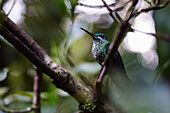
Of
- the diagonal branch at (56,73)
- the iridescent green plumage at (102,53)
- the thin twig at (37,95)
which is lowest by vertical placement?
the diagonal branch at (56,73)

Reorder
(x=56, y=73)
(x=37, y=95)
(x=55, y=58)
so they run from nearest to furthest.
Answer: (x=56, y=73) → (x=37, y=95) → (x=55, y=58)

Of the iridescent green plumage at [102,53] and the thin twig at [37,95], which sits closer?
the thin twig at [37,95]

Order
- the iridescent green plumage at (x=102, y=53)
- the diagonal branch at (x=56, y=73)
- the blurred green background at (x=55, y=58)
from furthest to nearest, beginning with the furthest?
the iridescent green plumage at (x=102, y=53) → the blurred green background at (x=55, y=58) → the diagonal branch at (x=56, y=73)

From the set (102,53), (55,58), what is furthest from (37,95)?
(102,53)

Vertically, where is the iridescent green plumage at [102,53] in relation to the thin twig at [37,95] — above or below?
above

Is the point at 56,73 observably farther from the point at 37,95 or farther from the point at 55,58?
the point at 55,58

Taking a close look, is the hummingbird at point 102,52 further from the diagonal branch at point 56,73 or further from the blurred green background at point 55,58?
the diagonal branch at point 56,73

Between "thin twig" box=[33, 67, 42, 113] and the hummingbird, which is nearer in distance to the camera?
"thin twig" box=[33, 67, 42, 113]

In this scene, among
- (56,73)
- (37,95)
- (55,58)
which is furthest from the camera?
(55,58)

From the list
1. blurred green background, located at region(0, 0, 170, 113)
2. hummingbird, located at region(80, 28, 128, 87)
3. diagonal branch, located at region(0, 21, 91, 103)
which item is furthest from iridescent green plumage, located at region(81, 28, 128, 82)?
diagonal branch, located at region(0, 21, 91, 103)

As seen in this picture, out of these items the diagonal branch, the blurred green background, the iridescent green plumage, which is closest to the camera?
the diagonal branch

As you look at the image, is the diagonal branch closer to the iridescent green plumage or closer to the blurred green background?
the blurred green background

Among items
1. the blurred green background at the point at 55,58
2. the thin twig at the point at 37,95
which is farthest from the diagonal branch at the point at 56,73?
the thin twig at the point at 37,95

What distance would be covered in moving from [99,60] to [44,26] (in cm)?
66
